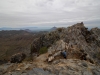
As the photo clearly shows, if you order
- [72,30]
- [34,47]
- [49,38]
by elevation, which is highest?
[72,30]

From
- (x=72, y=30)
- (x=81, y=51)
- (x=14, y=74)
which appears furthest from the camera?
(x=72, y=30)

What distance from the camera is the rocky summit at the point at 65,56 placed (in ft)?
44.7

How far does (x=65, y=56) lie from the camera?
19.4m

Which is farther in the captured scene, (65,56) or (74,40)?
(74,40)

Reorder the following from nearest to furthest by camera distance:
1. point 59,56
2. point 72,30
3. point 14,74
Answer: point 14,74
point 59,56
point 72,30

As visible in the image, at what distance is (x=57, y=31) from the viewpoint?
32.0 m

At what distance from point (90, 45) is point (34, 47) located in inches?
544

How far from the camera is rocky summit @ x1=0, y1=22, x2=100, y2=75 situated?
1362cm

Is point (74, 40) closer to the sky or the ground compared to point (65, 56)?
closer to the sky

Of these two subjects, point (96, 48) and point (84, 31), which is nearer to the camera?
point (96, 48)

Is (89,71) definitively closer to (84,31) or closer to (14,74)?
(14,74)

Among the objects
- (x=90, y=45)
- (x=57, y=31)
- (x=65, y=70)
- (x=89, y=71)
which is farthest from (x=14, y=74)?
(x=57, y=31)

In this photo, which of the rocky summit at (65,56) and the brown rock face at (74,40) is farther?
the brown rock face at (74,40)

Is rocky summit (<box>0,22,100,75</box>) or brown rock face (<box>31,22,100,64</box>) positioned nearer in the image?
rocky summit (<box>0,22,100,75</box>)
